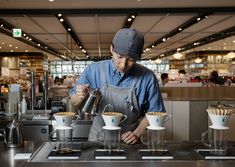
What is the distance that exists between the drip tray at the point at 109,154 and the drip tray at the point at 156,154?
0.30ft

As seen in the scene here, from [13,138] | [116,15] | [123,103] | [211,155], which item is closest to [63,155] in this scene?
[13,138]

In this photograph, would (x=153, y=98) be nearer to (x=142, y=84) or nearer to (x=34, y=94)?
(x=142, y=84)

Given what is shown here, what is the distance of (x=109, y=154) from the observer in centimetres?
175

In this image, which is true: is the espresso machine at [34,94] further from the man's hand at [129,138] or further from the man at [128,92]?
the man's hand at [129,138]

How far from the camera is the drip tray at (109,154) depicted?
171 centimetres

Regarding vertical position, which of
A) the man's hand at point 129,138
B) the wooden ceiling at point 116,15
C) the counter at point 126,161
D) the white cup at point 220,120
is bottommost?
the counter at point 126,161

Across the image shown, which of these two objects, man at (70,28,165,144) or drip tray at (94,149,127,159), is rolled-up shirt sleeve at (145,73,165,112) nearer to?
man at (70,28,165,144)

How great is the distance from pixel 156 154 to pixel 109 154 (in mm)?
232

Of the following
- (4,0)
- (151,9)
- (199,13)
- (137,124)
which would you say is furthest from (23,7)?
(137,124)

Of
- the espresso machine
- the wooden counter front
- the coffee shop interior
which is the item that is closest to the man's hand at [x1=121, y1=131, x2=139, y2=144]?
the coffee shop interior

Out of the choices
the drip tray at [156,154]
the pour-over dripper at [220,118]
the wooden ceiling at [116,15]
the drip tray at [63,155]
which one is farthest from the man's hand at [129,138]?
the wooden ceiling at [116,15]

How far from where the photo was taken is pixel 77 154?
1.76m

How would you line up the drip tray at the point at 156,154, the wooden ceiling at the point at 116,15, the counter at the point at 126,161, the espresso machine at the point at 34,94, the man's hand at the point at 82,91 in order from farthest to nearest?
the wooden ceiling at the point at 116,15
the espresso machine at the point at 34,94
the man's hand at the point at 82,91
the drip tray at the point at 156,154
the counter at the point at 126,161

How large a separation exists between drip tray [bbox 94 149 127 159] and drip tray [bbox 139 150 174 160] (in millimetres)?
92
